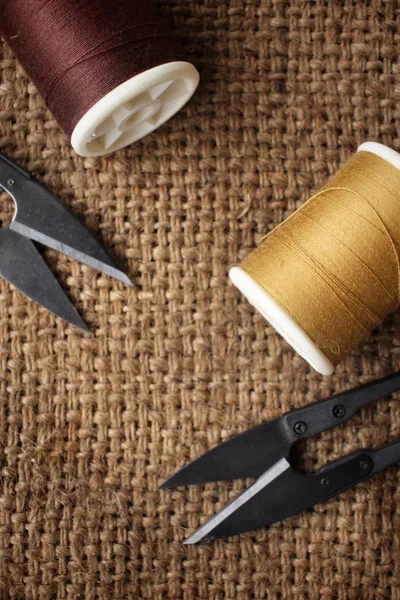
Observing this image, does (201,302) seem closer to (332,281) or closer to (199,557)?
(332,281)

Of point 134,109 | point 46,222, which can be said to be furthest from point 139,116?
point 46,222

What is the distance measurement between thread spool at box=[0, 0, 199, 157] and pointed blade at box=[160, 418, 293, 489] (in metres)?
0.49

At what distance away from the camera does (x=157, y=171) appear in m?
1.21

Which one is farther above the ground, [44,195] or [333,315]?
[44,195]

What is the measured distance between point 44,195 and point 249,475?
52cm

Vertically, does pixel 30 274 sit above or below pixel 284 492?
above

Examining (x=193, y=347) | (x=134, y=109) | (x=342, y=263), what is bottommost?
(x=193, y=347)

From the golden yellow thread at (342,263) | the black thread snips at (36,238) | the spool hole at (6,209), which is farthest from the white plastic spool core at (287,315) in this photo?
the spool hole at (6,209)

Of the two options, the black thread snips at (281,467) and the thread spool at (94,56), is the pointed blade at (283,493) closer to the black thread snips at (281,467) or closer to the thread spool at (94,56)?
the black thread snips at (281,467)

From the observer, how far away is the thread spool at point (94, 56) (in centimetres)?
104

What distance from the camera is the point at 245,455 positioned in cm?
116

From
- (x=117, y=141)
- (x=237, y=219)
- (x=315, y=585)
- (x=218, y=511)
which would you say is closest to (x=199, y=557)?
(x=218, y=511)

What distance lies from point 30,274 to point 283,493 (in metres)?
0.50

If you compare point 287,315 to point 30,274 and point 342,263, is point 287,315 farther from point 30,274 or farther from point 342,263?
point 30,274
